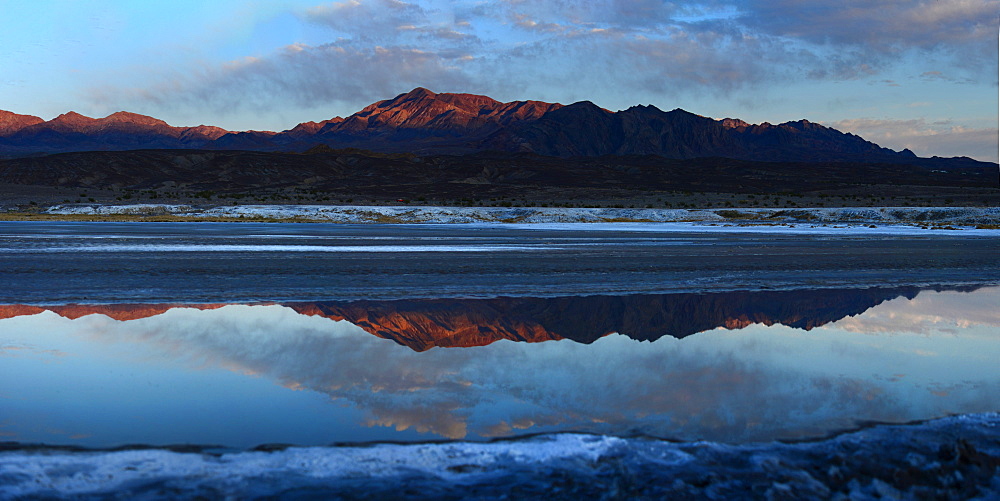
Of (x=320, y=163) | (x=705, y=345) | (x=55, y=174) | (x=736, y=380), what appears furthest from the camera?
(x=320, y=163)

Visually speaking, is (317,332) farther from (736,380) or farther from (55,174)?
(55,174)

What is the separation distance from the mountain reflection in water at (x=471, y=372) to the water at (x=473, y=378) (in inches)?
1.3

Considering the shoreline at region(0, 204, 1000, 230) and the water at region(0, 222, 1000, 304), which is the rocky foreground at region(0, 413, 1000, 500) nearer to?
the water at region(0, 222, 1000, 304)

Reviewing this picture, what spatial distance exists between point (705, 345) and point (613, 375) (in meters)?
1.82

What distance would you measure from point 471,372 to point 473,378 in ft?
0.79

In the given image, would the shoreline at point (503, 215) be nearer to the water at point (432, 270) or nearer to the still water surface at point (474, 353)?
the water at point (432, 270)

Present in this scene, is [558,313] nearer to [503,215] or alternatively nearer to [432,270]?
[432,270]

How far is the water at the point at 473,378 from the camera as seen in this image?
412 centimetres

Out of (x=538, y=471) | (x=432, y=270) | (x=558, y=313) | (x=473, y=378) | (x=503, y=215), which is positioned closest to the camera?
(x=538, y=471)

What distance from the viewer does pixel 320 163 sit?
142 m

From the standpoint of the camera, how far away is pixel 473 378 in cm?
613

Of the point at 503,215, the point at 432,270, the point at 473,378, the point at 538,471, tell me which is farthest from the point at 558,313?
the point at 503,215

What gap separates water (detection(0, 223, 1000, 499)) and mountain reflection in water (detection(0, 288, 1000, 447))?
0.11 feet

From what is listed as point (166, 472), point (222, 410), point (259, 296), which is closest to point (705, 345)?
point (222, 410)
